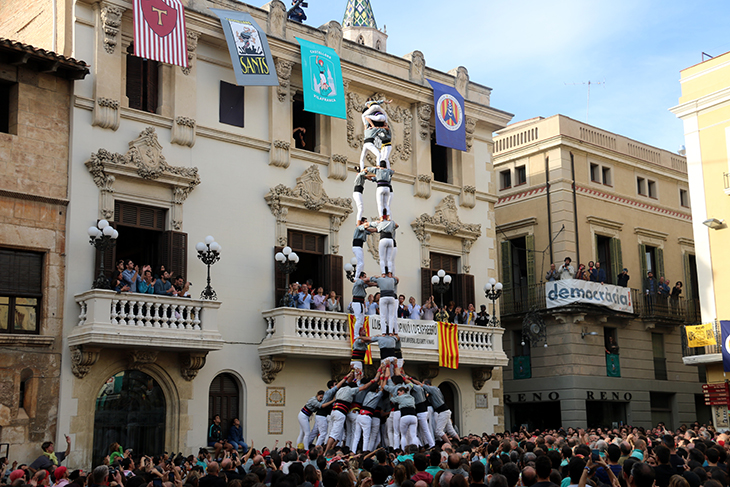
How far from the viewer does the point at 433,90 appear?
30.0 m

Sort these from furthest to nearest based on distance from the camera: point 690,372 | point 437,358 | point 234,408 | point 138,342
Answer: point 690,372 → point 437,358 → point 234,408 → point 138,342

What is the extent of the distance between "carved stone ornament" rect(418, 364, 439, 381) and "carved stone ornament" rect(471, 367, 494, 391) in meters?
1.86

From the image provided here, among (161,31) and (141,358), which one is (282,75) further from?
(141,358)

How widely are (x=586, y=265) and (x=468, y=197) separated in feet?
23.3

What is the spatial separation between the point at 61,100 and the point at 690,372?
2843cm

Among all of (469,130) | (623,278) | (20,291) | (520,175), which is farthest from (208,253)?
(623,278)

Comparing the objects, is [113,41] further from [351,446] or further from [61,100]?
[351,446]

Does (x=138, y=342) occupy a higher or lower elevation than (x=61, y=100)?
lower

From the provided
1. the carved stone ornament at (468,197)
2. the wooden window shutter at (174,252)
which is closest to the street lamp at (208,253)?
the wooden window shutter at (174,252)

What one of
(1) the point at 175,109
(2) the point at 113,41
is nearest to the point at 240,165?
(1) the point at 175,109

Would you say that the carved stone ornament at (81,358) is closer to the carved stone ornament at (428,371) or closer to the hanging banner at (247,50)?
the hanging banner at (247,50)

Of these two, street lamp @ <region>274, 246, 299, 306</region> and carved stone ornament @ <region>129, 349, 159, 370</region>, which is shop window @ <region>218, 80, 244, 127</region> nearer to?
street lamp @ <region>274, 246, 299, 306</region>

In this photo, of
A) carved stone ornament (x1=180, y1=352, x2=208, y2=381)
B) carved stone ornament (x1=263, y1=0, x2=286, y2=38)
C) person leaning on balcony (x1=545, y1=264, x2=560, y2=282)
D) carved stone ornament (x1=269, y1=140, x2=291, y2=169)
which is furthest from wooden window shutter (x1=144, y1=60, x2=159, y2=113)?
person leaning on balcony (x1=545, y1=264, x2=560, y2=282)

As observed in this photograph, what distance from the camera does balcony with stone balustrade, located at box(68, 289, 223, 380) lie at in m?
20.5
